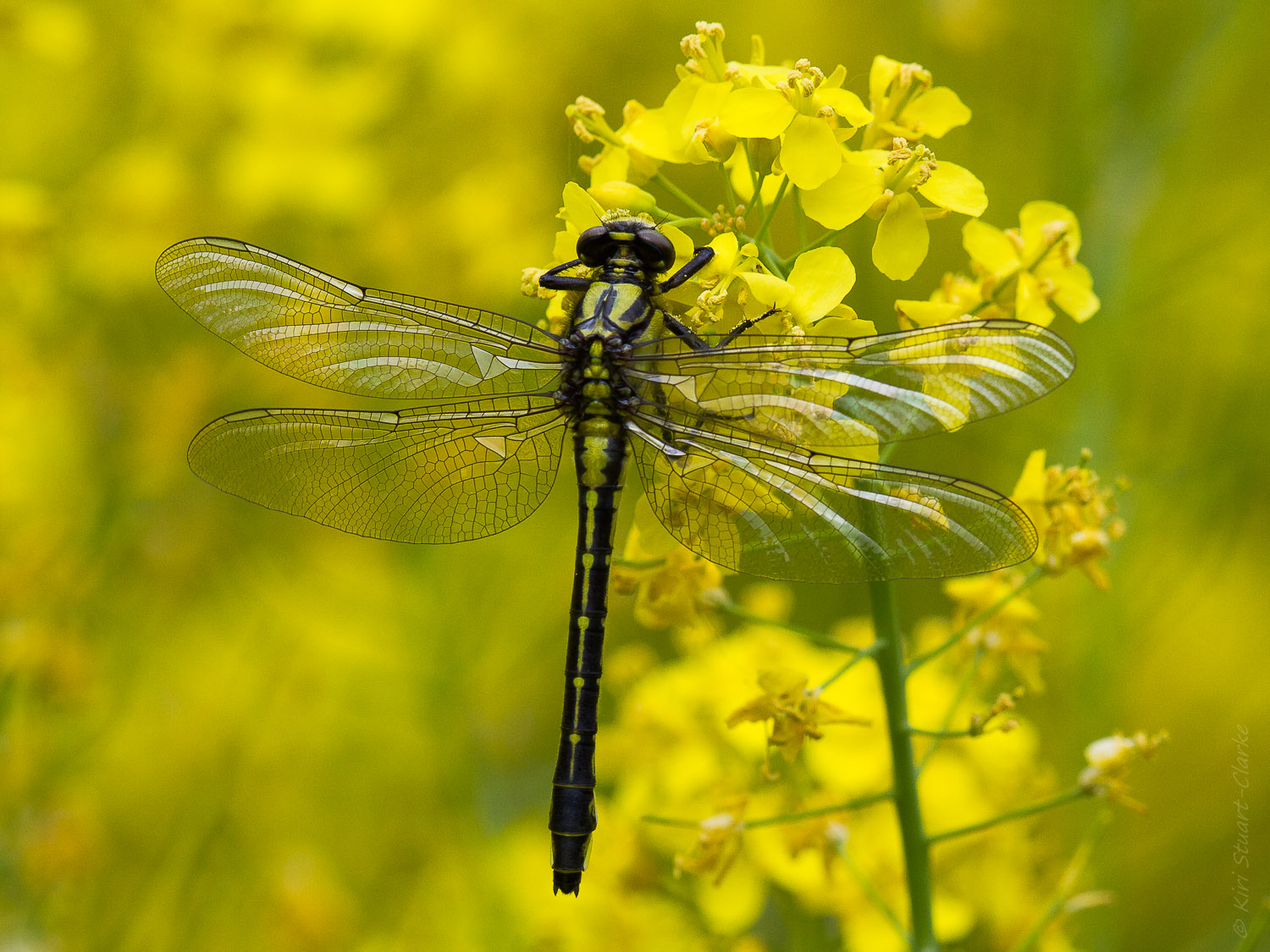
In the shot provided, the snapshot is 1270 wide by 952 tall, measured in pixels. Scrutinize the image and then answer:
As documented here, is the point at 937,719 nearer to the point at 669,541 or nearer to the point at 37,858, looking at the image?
the point at 669,541

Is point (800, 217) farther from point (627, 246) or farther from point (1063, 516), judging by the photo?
point (1063, 516)

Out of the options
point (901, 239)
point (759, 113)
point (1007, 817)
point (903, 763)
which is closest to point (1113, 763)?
point (1007, 817)

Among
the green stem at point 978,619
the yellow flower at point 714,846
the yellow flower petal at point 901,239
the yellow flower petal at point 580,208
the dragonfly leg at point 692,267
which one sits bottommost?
the yellow flower at point 714,846

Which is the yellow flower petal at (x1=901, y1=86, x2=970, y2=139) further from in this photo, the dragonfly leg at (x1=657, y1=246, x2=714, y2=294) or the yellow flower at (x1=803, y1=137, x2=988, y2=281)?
the dragonfly leg at (x1=657, y1=246, x2=714, y2=294)

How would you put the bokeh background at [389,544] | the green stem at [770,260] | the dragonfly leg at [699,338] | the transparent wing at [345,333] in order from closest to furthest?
the green stem at [770,260]
the dragonfly leg at [699,338]
the transparent wing at [345,333]
the bokeh background at [389,544]

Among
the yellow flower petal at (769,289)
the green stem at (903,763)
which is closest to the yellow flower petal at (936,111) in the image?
the yellow flower petal at (769,289)

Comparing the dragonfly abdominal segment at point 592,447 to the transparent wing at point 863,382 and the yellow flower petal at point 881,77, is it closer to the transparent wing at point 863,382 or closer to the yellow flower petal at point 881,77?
the transparent wing at point 863,382

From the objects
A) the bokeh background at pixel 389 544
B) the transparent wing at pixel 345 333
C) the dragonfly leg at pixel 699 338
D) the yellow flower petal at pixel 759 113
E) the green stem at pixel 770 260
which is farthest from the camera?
the bokeh background at pixel 389 544
